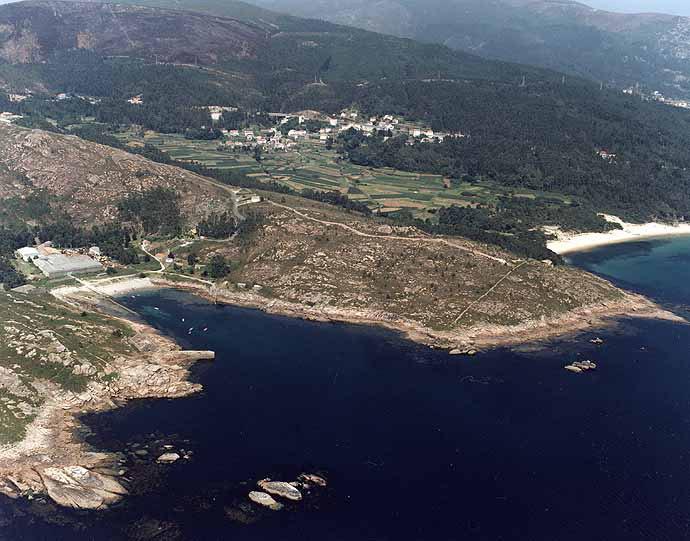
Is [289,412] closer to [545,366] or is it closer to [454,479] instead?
[454,479]

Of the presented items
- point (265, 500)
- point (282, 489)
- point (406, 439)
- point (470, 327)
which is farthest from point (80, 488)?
point (470, 327)

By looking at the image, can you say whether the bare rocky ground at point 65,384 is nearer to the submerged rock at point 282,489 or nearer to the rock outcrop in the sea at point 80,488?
the rock outcrop in the sea at point 80,488

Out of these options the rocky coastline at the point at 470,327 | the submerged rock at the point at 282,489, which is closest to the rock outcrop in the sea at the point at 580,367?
the rocky coastline at the point at 470,327

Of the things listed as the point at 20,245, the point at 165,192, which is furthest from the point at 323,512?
the point at 165,192

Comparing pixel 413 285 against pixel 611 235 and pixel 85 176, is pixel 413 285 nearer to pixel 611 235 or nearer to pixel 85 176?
pixel 611 235

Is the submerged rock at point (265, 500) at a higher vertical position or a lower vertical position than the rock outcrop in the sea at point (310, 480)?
lower

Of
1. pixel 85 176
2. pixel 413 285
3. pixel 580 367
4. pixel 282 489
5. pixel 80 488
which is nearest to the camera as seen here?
pixel 80 488

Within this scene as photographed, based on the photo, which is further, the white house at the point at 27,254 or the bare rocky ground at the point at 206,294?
the white house at the point at 27,254

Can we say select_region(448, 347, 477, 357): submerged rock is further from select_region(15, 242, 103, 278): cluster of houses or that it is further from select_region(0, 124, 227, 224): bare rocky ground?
select_region(0, 124, 227, 224): bare rocky ground
